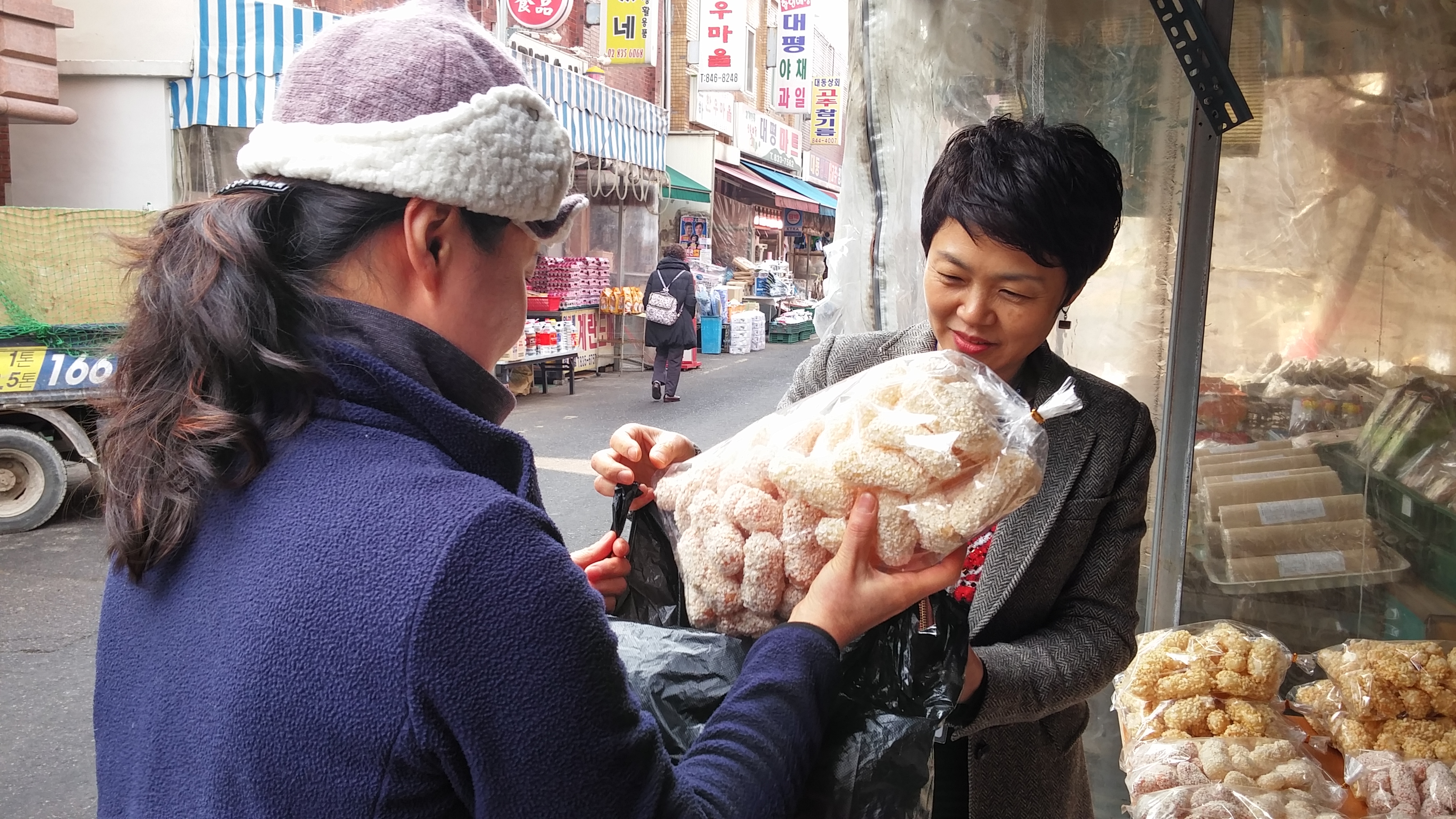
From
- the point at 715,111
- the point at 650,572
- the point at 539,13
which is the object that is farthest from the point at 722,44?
the point at 650,572

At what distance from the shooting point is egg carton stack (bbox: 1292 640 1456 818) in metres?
2.17

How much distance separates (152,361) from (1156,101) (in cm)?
326

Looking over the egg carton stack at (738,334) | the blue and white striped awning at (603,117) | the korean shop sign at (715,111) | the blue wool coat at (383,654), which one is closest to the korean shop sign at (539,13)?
the blue and white striped awning at (603,117)

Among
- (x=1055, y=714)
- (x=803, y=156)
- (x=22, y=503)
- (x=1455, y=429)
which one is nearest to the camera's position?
(x=1055, y=714)

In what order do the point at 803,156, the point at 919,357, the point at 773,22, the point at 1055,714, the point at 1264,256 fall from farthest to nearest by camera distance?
the point at 803,156 → the point at 773,22 → the point at 1264,256 → the point at 1055,714 → the point at 919,357

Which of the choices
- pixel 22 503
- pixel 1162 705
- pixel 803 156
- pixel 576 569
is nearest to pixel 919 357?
pixel 576 569

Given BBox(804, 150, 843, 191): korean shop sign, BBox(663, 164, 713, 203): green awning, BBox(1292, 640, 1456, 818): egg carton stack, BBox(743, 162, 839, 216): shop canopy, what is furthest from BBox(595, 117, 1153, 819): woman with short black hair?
BBox(804, 150, 843, 191): korean shop sign

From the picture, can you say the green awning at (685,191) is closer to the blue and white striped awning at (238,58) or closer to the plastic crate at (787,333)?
the plastic crate at (787,333)

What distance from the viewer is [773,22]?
2528 cm

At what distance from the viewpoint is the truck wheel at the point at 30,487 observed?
6.17m

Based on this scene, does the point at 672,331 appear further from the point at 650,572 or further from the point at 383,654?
the point at 383,654

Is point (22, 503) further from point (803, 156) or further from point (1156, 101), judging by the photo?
point (803, 156)

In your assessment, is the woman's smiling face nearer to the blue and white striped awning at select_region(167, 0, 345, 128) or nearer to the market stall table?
the blue and white striped awning at select_region(167, 0, 345, 128)

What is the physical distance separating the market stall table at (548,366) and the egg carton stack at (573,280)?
735 mm
